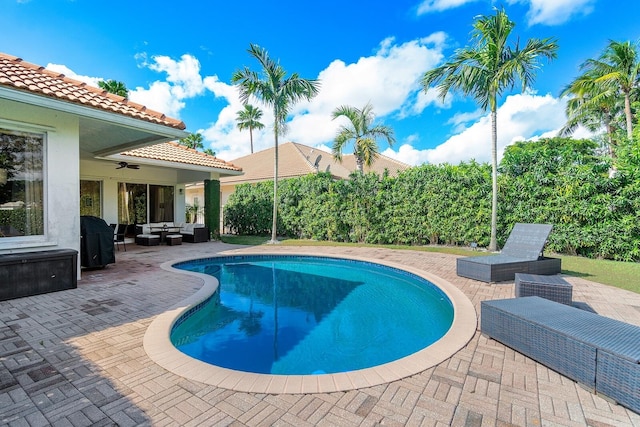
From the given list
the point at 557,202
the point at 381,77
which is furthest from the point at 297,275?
the point at 381,77

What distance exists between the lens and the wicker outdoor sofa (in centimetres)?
262

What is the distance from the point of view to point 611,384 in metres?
2.69

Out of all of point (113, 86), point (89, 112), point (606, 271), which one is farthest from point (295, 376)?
point (113, 86)

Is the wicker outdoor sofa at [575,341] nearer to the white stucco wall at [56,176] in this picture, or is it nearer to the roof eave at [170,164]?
the white stucco wall at [56,176]

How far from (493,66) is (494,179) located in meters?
4.27

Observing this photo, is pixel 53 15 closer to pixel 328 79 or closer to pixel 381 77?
pixel 328 79

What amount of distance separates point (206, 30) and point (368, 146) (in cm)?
1096

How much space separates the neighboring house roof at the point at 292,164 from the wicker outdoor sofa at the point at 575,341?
19651mm

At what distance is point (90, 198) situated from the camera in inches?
566

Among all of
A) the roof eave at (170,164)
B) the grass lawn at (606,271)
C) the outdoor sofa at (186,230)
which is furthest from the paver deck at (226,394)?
the outdoor sofa at (186,230)

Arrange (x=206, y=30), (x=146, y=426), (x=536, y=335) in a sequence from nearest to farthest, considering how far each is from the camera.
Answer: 1. (x=146, y=426)
2. (x=536, y=335)
3. (x=206, y=30)

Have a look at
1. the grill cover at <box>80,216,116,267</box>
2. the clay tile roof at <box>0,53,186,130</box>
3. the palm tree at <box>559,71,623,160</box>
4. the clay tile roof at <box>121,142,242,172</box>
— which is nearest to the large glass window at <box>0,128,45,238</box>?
the clay tile roof at <box>0,53,186,130</box>

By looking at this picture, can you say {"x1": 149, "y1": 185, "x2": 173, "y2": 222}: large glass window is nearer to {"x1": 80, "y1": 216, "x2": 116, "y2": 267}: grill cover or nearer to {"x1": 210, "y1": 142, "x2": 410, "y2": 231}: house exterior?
{"x1": 210, "y1": 142, "x2": 410, "y2": 231}: house exterior

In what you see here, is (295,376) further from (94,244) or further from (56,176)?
(94,244)
